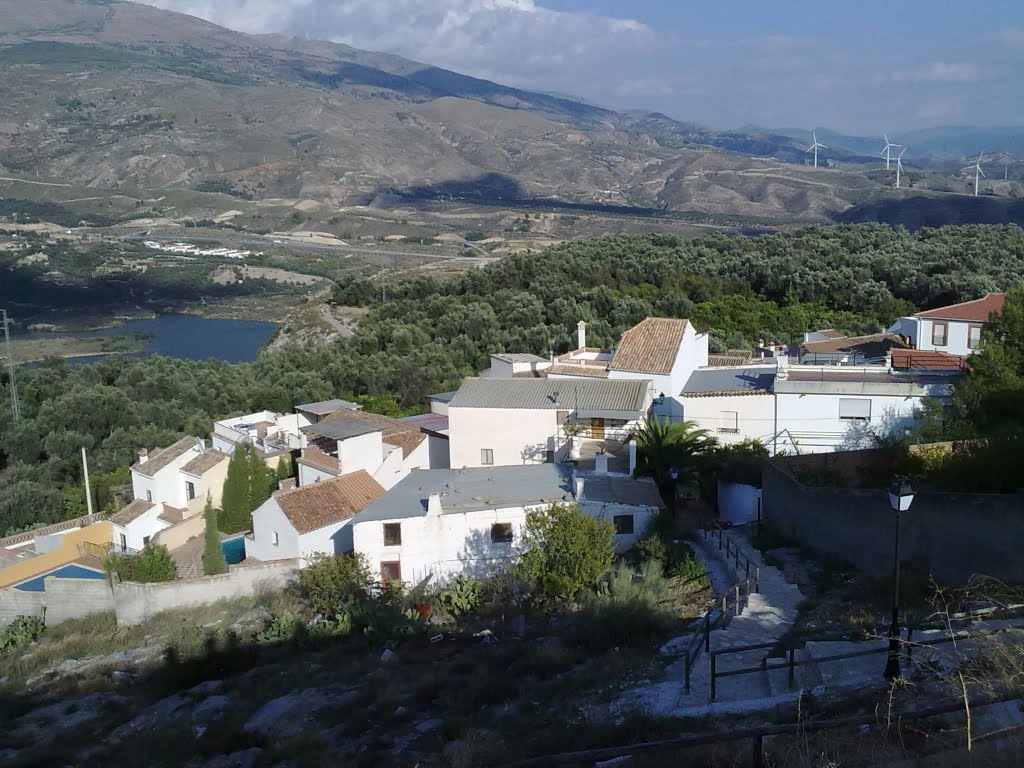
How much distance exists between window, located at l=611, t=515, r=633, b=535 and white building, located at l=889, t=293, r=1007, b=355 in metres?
14.3

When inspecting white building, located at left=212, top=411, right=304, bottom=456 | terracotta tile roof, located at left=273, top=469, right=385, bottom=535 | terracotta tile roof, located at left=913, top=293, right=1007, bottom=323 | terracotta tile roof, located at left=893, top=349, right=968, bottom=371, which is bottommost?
white building, located at left=212, top=411, right=304, bottom=456

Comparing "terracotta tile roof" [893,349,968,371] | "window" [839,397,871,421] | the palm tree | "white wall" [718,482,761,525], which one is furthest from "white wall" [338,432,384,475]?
"terracotta tile roof" [893,349,968,371]

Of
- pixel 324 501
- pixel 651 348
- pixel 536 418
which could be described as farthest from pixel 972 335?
pixel 324 501

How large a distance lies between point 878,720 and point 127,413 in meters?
30.6

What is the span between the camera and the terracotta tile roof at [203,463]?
959 inches

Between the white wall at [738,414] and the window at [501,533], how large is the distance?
6180 mm

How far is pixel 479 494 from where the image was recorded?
1814 centimetres

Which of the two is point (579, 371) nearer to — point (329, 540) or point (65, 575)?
point (329, 540)

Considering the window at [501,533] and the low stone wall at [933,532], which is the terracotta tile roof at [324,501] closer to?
the window at [501,533]

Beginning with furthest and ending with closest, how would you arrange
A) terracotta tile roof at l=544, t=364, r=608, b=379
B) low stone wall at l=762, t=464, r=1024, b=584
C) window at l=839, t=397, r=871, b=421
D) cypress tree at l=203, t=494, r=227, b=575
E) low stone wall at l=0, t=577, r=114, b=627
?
1. terracotta tile roof at l=544, t=364, r=608, b=379
2. window at l=839, t=397, r=871, b=421
3. low stone wall at l=0, t=577, r=114, b=627
4. cypress tree at l=203, t=494, r=227, b=575
5. low stone wall at l=762, t=464, r=1024, b=584

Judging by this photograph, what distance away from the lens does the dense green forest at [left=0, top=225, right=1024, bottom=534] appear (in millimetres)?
31828

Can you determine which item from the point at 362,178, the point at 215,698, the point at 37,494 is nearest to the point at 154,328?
the point at 37,494

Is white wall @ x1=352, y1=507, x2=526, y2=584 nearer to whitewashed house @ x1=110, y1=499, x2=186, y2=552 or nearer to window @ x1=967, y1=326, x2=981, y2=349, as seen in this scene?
whitewashed house @ x1=110, y1=499, x2=186, y2=552

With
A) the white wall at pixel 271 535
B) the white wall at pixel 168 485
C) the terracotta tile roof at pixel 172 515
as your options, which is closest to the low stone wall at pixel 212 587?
the white wall at pixel 271 535
